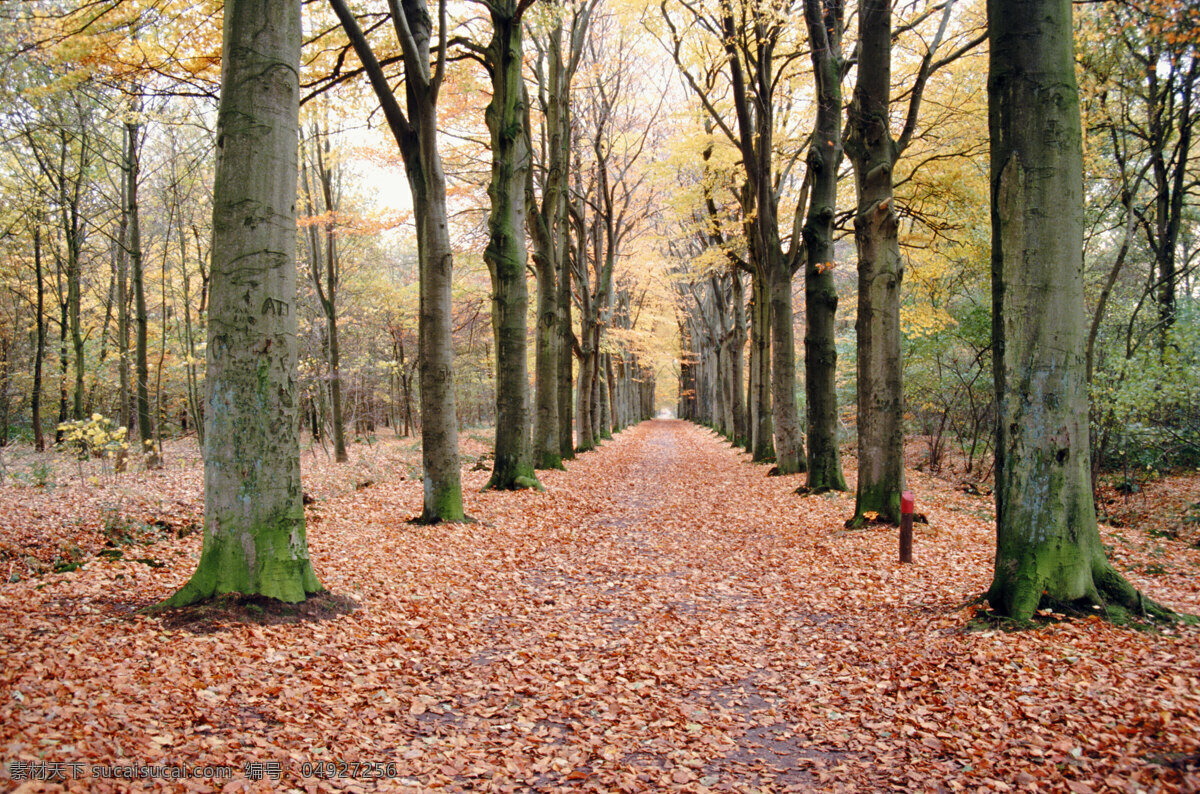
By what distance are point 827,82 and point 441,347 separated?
761 centimetres

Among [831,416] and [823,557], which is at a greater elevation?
[831,416]

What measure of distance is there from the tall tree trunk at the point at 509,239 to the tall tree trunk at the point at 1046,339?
8.15 meters

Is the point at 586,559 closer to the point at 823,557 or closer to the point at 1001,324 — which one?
the point at 823,557

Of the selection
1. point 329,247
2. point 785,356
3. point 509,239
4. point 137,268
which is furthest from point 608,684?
point 329,247

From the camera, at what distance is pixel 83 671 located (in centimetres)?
342

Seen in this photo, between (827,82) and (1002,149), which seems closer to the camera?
(1002,149)

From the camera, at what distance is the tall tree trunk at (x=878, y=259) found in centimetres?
827

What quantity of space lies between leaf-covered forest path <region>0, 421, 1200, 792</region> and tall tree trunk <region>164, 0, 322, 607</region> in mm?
566

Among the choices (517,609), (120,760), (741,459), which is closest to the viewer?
(120,760)

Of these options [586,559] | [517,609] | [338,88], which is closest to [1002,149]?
[517,609]

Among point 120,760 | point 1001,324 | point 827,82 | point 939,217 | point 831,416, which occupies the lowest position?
point 120,760

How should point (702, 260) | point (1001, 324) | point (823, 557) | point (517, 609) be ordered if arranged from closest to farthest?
1. point (1001, 324)
2. point (517, 609)
3. point (823, 557)
4. point (702, 260)

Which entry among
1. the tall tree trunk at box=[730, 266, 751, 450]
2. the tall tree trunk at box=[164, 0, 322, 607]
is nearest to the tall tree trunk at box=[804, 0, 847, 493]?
the tall tree trunk at box=[730, 266, 751, 450]

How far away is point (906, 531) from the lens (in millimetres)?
6852
